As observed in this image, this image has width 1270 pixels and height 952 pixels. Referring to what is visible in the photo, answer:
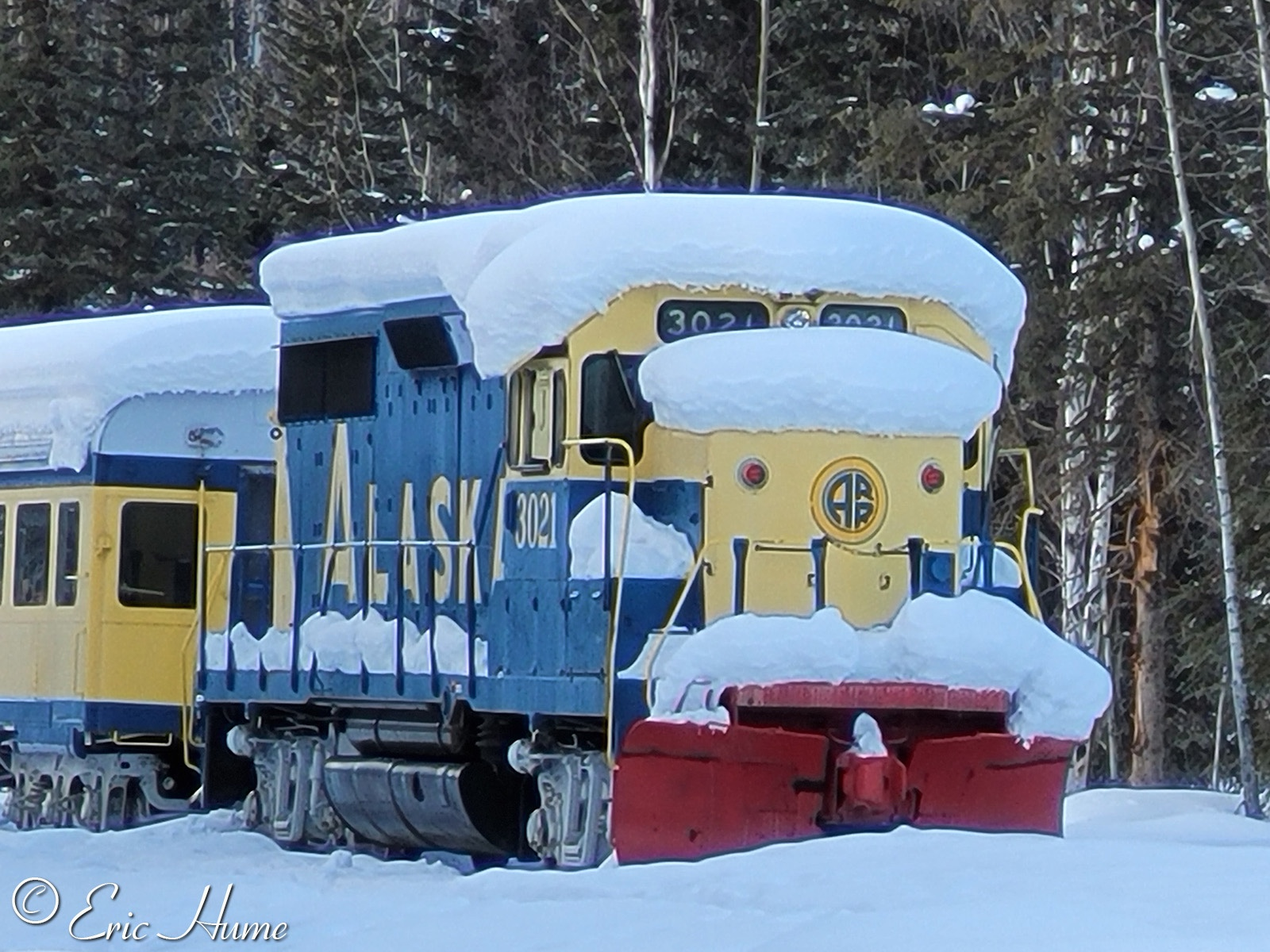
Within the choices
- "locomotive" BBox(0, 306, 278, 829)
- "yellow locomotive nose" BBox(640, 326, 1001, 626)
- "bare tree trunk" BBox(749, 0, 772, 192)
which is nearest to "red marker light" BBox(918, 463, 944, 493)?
"yellow locomotive nose" BBox(640, 326, 1001, 626)

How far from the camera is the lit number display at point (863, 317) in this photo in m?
14.7

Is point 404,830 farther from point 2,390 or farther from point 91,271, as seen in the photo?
point 91,271

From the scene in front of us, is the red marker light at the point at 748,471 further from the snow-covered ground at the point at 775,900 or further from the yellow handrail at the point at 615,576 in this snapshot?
the snow-covered ground at the point at 775,900

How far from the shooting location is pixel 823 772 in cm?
1407

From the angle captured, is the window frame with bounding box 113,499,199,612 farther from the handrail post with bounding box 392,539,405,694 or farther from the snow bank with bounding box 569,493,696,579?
the snow bank with bounding box 569,493,696,579

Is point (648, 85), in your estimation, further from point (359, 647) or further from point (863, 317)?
point (863, 317)

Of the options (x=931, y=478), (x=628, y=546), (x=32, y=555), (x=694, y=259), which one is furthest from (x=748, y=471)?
(x=32, y=555)

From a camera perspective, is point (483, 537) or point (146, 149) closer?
point (483, 537)

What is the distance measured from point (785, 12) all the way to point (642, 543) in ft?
68.5

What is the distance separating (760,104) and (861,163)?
4290 mm

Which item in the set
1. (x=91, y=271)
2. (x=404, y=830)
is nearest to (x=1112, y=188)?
(x=404, y=830)

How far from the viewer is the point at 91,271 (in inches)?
1528

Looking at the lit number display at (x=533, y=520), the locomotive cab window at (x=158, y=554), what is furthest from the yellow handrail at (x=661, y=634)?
the locomotive cab window at (x=158, y=554)

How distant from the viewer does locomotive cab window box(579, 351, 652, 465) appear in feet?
47.2
